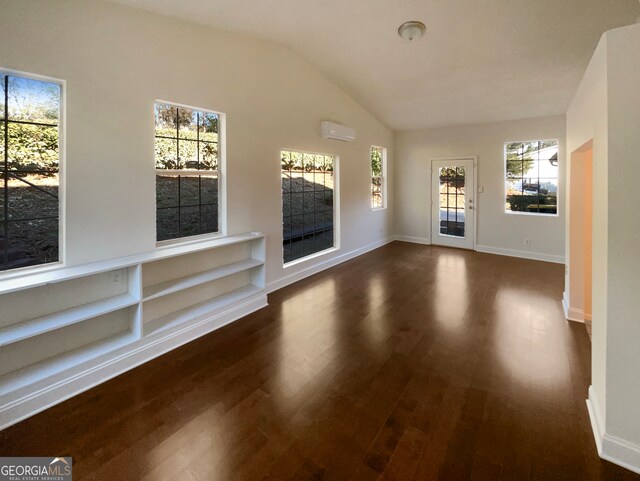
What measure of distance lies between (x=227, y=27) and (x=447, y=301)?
157 inches

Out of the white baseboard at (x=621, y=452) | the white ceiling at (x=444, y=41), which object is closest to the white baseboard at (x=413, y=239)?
the white ceiling at (x=444, y=41)

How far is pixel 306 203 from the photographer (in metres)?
5.11

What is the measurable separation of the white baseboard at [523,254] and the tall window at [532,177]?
0.77 metres

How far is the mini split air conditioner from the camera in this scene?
4.99 meters

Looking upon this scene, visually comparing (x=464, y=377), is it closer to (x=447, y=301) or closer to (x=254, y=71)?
(x=447, y=301)

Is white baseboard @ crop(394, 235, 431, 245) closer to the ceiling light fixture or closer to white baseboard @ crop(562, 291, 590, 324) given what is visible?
white baseboard @ crop(562, 291, 590, 324)

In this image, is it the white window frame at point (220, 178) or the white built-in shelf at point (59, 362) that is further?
the white window frame at point (220, 178)

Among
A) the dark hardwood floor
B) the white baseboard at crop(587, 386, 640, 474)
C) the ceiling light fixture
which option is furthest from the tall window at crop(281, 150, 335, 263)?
the white baseboard at crop(587, 386, 640, 474)

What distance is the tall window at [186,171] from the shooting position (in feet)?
10.1

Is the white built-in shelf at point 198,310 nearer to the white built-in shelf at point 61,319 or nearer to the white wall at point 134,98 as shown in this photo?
the white built-in shelf at point 61,319

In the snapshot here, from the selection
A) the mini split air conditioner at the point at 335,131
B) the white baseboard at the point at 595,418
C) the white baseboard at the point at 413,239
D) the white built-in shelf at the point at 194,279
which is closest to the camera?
the white baseboard at the point at 595,418

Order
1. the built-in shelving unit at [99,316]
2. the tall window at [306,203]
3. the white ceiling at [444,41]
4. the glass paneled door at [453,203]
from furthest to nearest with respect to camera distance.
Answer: the glass paneled door at [453,203], the tall window at [306,203], the white ceiling at [444,41], the built-in shelving unit at [99,316]

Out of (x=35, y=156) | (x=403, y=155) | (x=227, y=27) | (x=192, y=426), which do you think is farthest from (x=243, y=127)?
(x=403, y=155)

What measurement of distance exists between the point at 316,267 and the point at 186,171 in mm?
2610
